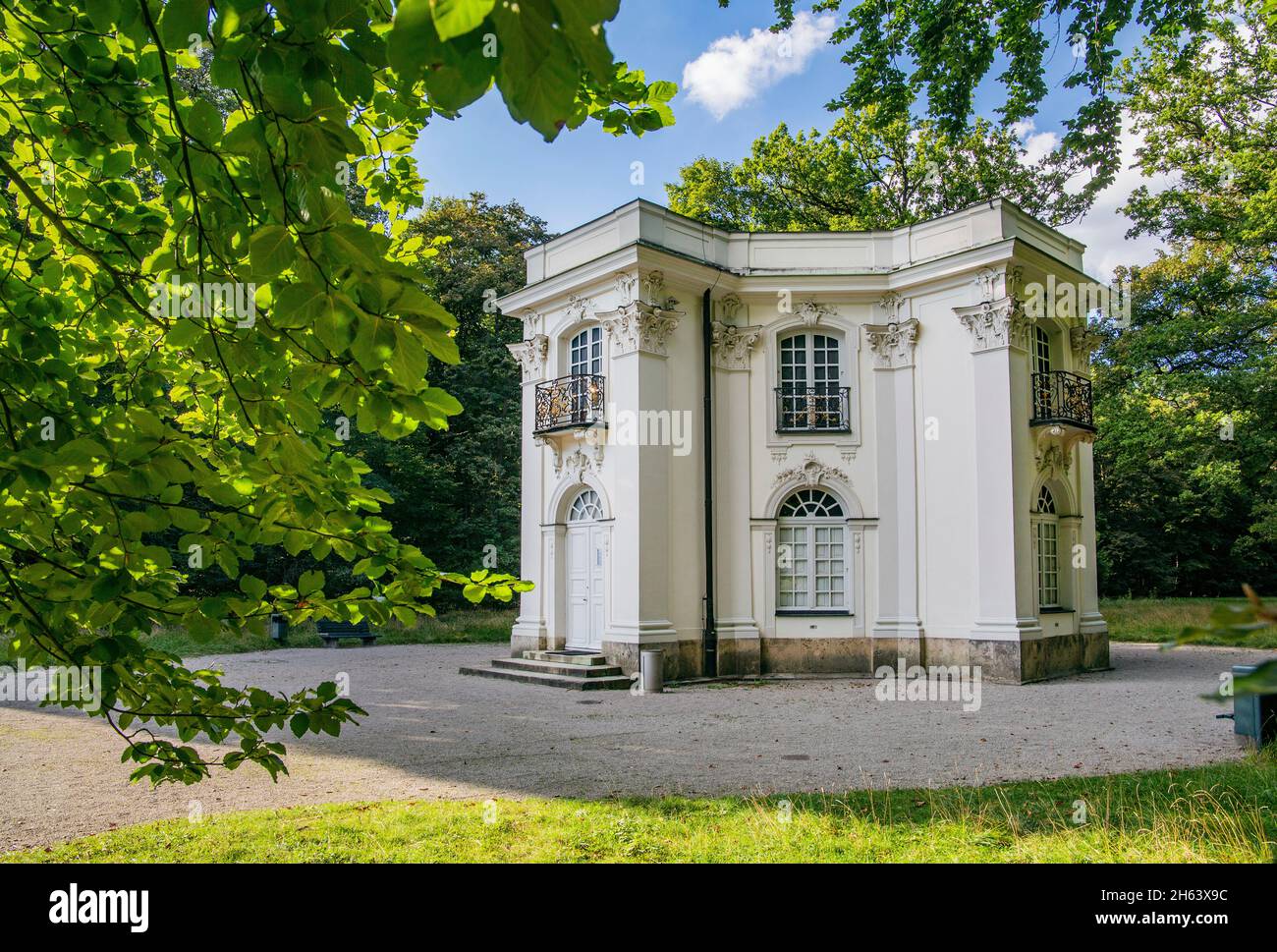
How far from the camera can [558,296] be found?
17.2 m

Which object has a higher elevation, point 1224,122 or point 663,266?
point 1224,122

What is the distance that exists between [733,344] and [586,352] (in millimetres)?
2680

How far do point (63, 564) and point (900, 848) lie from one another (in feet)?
14.6

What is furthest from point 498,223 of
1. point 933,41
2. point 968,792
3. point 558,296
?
point 968,792

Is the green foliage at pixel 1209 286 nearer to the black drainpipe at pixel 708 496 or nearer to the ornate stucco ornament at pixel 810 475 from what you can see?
the ornate stucco ornament at pixel 810 475

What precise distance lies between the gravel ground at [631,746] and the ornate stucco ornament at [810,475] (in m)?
3.47

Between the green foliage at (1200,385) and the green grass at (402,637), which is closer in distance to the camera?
the green grass at (402,637)

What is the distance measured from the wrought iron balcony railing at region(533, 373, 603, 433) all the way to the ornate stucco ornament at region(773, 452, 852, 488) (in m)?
3.42

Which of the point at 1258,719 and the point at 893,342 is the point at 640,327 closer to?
the point at 893,342

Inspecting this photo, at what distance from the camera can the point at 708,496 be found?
52.8 ft

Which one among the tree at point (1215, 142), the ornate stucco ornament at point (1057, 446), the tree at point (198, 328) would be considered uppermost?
the tree at point (1215, 142)

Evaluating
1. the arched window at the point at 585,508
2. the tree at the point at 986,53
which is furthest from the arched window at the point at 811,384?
the tree at the point at 986,53

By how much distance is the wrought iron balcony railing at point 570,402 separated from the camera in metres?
16.4
